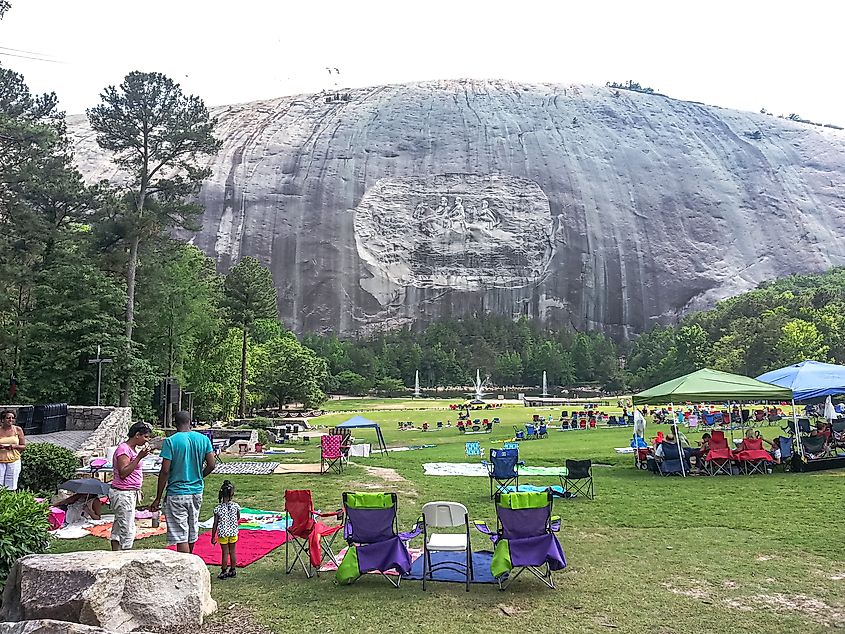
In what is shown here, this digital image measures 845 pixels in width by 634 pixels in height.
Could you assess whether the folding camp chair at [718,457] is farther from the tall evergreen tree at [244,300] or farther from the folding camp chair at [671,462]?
the tall evergreen tree at [244,300]

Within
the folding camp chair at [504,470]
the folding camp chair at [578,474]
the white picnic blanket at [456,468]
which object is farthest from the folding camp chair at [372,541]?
the white picnic blanket at [456,468]

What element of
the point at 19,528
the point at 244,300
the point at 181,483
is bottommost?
the point at 19,528

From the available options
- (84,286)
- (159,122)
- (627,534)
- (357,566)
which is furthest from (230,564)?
(159,122)

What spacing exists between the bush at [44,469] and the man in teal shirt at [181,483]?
4.95 m

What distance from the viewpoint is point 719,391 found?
12609mm

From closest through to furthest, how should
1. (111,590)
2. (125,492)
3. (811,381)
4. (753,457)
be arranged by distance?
(111,590)
(125,492)
(753,457)
(811,381)

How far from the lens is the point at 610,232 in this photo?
83.8 metres

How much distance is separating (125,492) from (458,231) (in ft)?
266

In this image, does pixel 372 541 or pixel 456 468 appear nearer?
pixel 372 541

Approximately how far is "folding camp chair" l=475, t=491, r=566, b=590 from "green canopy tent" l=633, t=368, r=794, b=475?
7319 mm

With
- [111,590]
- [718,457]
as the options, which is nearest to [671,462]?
[718,457]

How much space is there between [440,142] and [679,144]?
31.1 metres

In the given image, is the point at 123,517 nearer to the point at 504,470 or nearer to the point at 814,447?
the point at 504,470

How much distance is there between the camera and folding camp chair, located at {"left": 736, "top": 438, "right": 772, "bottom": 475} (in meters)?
12.2
